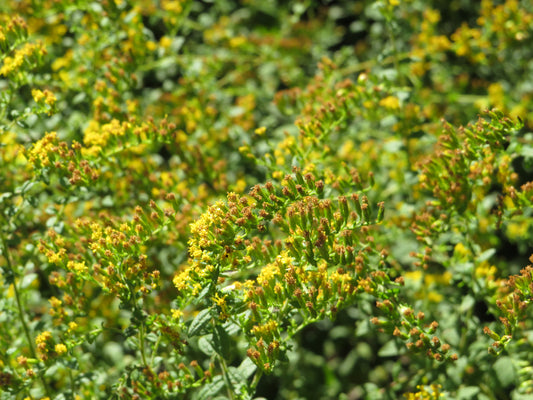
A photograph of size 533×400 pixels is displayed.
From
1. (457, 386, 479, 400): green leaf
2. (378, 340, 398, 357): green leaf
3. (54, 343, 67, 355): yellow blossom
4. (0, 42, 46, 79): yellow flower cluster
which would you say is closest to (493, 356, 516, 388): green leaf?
(457, 386, 479, 400): green leaf

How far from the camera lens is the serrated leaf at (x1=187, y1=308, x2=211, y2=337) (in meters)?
2.19

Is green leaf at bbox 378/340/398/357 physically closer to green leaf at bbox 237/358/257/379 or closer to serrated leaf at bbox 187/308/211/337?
green leaf at bbox 237/358/257/379

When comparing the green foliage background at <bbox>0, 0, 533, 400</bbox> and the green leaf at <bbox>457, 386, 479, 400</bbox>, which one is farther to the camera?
the green leaf at <bbox>457, 386, 479, 400</bbox>

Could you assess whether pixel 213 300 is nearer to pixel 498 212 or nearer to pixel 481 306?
pixel 498 212

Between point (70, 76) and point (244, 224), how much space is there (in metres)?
2.01

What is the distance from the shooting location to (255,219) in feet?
7.39

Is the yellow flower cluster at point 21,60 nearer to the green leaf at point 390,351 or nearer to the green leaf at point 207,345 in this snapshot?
the green leaf at point 207,345

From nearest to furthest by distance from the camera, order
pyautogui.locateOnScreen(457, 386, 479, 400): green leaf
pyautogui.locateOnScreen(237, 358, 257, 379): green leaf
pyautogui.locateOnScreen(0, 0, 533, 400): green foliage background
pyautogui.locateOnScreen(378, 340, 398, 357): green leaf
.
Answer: pyautogui.locateOnScreen(0, 0, 533, 400): green foliage background, pyautogui.locateOnScreen(237, 358, 257, 379): green leaf, pyautogui.locateOnScreen(457, 386, 479, 400): green leaf, pyautogui.locateOnScreen(378, 340, 398, 357): green leaf

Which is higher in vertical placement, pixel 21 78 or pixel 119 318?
pixel 21 78

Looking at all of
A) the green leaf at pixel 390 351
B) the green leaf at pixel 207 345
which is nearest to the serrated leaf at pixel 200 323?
the green leaf at pixel 207 345

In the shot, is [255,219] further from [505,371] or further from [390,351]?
[505,371]

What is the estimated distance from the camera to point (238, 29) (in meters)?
5.06

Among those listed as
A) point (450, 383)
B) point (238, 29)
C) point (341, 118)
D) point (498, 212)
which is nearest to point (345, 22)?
point (238, 29)

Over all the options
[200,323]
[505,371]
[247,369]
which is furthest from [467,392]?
[200,323]
